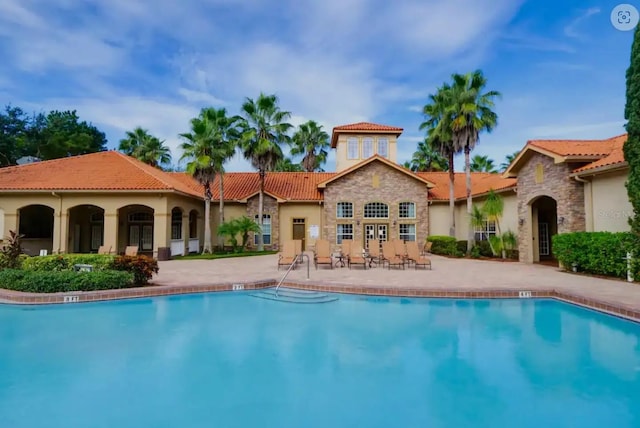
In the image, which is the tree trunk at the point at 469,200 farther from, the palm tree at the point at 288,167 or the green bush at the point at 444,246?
the palm tree at the point at 288,167

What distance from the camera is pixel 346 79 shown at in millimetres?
19625

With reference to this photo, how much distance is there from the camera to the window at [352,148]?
1041 inches

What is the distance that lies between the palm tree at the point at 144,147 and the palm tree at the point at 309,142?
12.3m

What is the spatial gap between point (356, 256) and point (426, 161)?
24.3 m

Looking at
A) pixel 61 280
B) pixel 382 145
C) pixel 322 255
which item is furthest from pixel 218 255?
pixel 382 145

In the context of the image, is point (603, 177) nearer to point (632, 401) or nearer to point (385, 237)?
point (632, 401)

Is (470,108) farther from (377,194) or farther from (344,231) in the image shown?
(344,231)

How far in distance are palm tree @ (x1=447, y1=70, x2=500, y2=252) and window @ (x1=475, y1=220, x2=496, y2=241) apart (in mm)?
2089

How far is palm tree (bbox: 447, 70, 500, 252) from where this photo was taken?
19.8m

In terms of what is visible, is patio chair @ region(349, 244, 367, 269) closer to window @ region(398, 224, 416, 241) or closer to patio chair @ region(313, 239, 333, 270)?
patio chair @ region(313, 239, 333, 270)

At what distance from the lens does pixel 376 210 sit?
24.7 meters

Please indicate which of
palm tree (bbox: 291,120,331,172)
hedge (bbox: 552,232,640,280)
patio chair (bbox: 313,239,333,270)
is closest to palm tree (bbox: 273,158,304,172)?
palm tree (bbox: 291,120,331,172)

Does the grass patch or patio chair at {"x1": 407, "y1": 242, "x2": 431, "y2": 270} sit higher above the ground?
patio chair at {"x1": 407, "y1": 242, "x2": 431, "y2": 270}

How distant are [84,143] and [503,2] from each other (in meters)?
42.3
